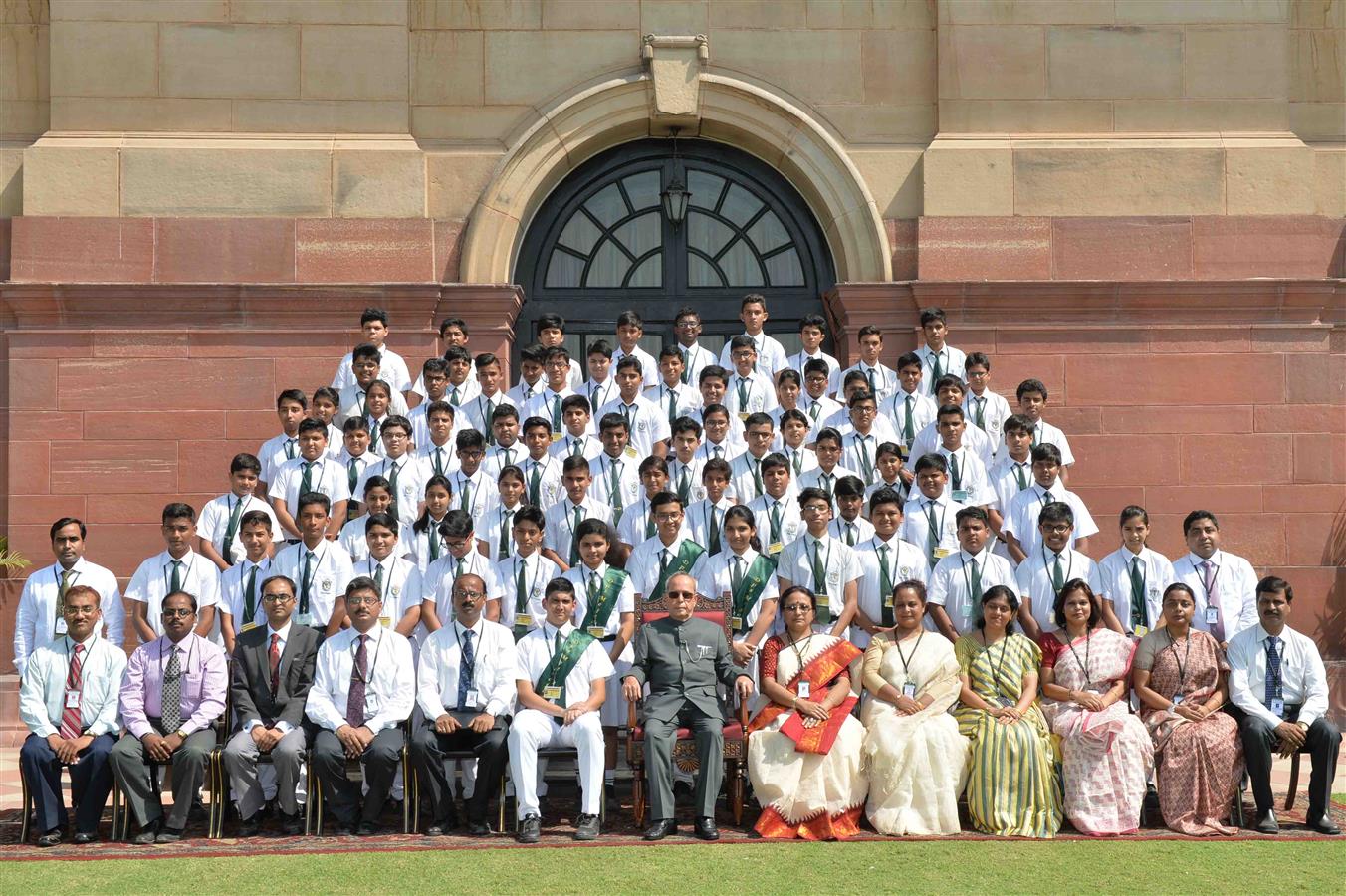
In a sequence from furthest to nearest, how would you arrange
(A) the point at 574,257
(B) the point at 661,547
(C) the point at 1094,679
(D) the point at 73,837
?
(A) the point at 574,257 → (B) the point at 661,547 → (C) the point at 1094,679 → (D) the point at 73,837

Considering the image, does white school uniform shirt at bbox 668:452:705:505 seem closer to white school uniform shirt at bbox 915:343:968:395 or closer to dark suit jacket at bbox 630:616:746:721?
dark suit jacket at bbox 630:616:746:721

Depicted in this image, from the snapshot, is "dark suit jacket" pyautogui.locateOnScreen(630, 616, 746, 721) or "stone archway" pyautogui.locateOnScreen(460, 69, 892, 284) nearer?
"dark suit jacket" pyautogui.locateOnScreen(630, 616, 746, 721)

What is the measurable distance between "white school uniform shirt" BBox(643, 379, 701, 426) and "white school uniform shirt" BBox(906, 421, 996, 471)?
1.64 meters

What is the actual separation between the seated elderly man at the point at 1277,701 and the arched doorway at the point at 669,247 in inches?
221

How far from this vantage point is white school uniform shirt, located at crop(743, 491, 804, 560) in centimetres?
1050

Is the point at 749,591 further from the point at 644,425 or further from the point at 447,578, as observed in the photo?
the point at 644,425

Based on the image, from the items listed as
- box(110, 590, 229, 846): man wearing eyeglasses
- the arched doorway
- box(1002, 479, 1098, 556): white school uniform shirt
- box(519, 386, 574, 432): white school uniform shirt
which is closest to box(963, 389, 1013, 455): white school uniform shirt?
box(1002, 479, 1098, 556): white school uniform shirt

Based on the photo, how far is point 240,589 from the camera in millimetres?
9906

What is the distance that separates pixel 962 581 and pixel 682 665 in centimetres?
192

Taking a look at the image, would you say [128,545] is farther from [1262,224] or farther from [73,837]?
[1262,224]

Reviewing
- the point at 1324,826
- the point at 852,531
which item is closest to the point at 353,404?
the point at 852,531

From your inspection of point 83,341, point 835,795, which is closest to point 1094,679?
point 835,795

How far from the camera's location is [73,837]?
866cm

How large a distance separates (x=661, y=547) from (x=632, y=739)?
4.88 ft
